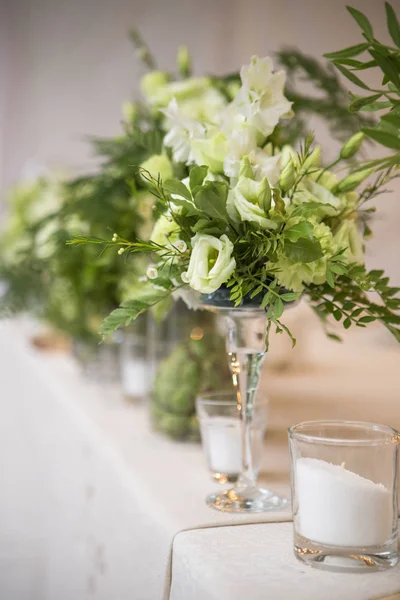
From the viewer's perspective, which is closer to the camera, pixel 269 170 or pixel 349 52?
pixel 349 52

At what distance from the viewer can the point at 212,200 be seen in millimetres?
670

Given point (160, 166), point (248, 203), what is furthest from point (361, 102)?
point (160, 166)

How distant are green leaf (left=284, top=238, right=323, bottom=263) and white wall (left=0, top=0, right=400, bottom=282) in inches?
29.2

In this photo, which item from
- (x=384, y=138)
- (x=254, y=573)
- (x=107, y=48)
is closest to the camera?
(x=384, y=138)

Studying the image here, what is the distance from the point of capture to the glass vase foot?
0.79 meters

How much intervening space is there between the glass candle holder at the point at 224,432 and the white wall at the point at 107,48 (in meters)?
0.59

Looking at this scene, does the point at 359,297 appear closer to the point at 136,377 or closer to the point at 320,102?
the point at 320,102

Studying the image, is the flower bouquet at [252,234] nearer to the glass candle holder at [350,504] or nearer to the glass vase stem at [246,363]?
the glass vase stem at [246,363]

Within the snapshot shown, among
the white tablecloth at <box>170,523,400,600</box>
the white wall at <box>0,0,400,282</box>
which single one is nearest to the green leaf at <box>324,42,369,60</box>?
the white tablecloth at <box>170,523,400,600</box>

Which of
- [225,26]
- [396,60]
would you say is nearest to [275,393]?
[396,60]

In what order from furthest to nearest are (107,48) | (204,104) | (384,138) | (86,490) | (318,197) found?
(107,48), (86,490), (204,104), (318,197), (384,138)

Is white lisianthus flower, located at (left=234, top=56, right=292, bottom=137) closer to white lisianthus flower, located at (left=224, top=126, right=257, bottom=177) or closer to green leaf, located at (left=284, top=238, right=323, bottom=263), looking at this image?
white lisianthus flower, located at (left=224, top=126, right=257, bottom=177)

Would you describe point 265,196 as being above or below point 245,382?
above

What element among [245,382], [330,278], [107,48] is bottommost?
[245,382]
